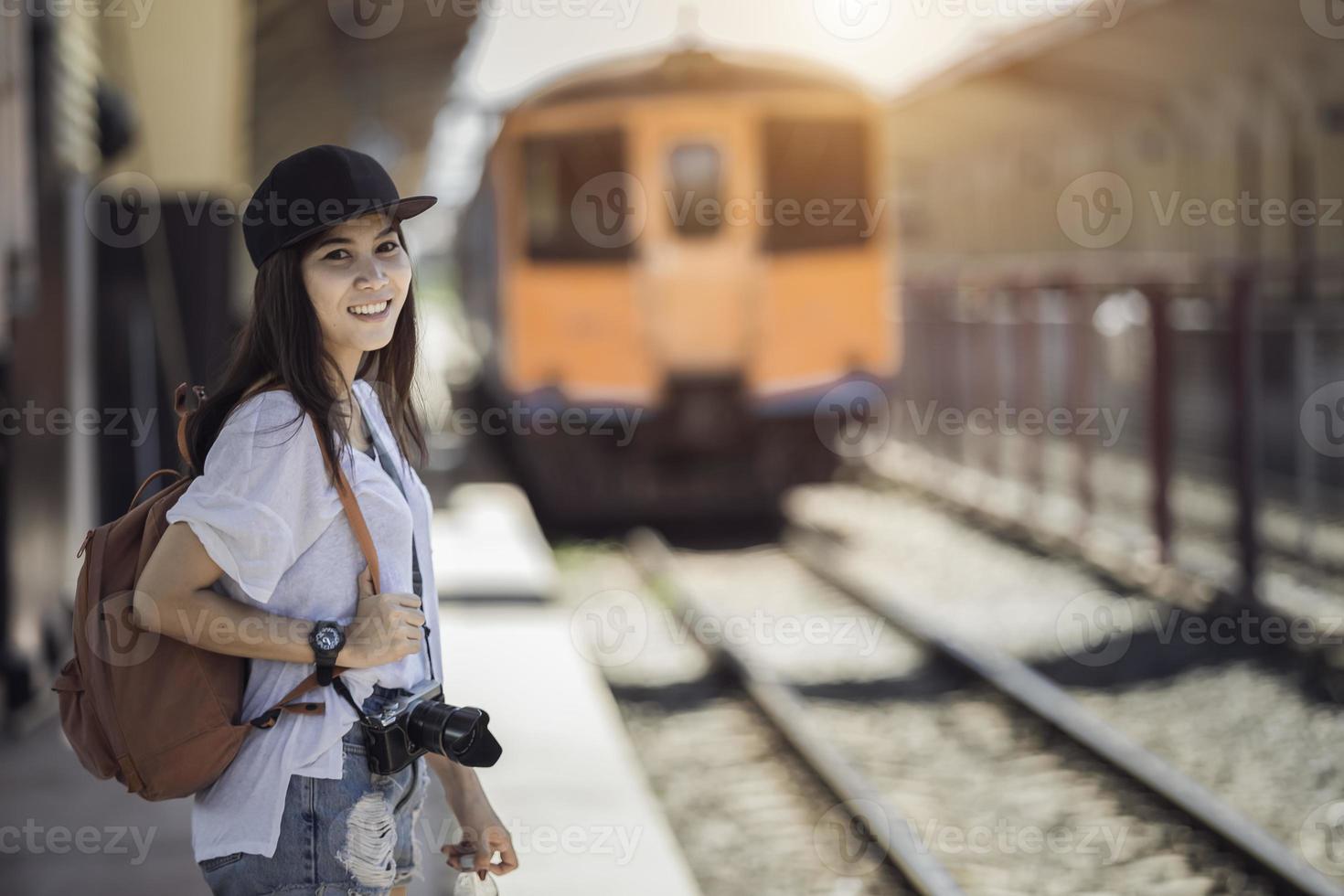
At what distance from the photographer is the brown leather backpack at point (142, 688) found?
1.85 metres

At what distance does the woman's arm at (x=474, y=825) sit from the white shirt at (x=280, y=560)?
210 mm

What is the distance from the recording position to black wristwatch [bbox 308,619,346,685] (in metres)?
1.90

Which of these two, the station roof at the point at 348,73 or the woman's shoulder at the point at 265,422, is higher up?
the station roof at the point at 348,73

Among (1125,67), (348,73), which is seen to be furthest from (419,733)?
(348,73)

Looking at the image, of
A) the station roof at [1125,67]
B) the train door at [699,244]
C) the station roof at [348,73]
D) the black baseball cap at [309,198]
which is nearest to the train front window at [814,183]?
the train door at [699,244]

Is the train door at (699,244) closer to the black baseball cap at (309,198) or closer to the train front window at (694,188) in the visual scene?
the train front window at (694,188)

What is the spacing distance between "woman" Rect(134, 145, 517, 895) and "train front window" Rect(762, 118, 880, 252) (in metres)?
9.16

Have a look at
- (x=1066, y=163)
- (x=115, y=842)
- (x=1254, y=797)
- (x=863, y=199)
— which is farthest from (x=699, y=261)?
(x=1066, y=163)

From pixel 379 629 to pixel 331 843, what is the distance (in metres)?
0.29

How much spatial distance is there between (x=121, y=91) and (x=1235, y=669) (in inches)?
245

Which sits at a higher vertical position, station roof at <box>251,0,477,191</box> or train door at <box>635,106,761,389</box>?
station roof at <box>251,0,477,191</box>

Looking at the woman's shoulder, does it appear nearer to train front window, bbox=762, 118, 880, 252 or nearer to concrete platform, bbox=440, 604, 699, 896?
concrete platform, bbox=440, 604, 699, 896

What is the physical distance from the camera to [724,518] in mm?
12195

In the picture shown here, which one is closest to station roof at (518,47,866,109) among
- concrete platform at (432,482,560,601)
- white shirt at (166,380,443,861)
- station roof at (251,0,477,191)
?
station roof at (251,0,477,191)
